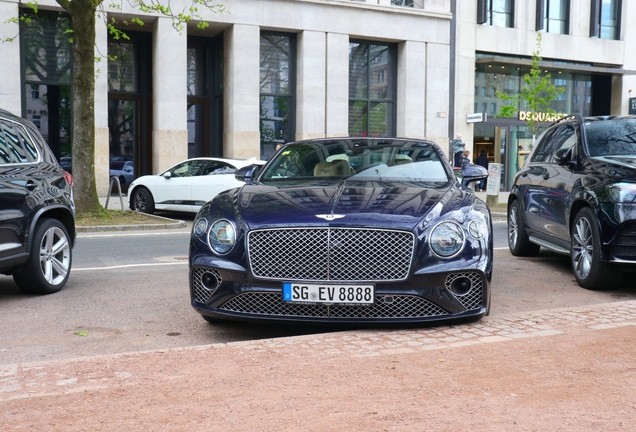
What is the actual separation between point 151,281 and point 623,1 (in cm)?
3317

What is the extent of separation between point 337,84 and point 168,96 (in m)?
6.13

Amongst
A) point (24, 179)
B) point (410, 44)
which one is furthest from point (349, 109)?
point (24, 179)

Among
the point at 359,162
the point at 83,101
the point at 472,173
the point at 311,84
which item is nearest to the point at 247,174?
the point at 359,162

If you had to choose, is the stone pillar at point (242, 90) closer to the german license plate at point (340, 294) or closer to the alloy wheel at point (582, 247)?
the alloy wheel at point (582, 247)

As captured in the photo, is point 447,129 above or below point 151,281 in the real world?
above

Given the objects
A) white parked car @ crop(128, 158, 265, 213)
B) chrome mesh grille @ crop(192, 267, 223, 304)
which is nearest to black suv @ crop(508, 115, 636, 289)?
chrome mesh grille @ crop(192, 267, 223, 304)

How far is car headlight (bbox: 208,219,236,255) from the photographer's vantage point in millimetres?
5594

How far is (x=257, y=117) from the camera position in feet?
89.7

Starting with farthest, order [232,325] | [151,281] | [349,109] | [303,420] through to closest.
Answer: [349,109]
[151,281]
[232,325]
[303,420]

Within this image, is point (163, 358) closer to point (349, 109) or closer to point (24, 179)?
point (24, 179)

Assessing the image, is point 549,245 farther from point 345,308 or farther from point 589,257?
point 345,308

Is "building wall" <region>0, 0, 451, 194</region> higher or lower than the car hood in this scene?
higher

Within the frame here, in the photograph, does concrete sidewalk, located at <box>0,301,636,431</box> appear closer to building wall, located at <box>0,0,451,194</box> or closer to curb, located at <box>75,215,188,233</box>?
curb, located at <box>75,215,188,233</box>

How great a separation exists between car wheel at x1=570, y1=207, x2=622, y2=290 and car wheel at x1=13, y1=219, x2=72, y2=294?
510 centimetres
